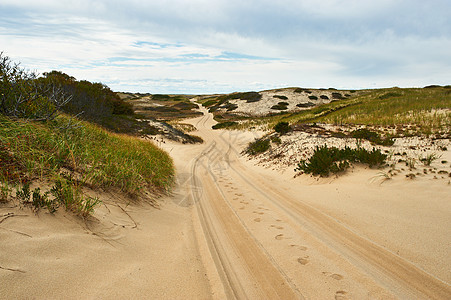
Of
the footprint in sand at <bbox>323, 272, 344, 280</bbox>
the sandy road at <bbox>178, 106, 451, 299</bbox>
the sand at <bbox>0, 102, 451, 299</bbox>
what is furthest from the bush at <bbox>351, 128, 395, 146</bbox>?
the footprint in sand at <bbox>323, 272, 344, 280</bbox>

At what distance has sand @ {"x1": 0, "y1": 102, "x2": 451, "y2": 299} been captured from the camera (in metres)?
2.19

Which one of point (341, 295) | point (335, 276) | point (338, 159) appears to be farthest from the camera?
point (338, 159)

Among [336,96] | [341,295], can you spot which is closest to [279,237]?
[341,295]

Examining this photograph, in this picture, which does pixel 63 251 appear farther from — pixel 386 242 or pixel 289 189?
pixel 289 189

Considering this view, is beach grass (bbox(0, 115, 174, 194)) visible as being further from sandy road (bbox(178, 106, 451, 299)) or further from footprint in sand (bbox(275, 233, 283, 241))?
footprint in sand (bbox(275, 233, 283, 241))

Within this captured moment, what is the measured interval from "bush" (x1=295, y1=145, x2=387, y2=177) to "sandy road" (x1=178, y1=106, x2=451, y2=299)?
7.51ft

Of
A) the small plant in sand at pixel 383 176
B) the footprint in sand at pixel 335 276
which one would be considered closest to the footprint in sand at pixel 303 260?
the footprint in sand at pixel 335 276

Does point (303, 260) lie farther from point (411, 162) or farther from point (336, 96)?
point (336, 96)

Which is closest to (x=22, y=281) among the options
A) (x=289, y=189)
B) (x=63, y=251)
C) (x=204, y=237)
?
(x=63, y=251)

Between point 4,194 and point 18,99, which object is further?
point 18,99

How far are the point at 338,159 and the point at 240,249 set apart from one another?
5.58 m

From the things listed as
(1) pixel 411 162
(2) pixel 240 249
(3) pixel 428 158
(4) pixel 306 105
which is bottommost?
(2) pixel 240 249

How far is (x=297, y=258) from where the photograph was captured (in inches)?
129

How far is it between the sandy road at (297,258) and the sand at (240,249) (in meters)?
0.02
